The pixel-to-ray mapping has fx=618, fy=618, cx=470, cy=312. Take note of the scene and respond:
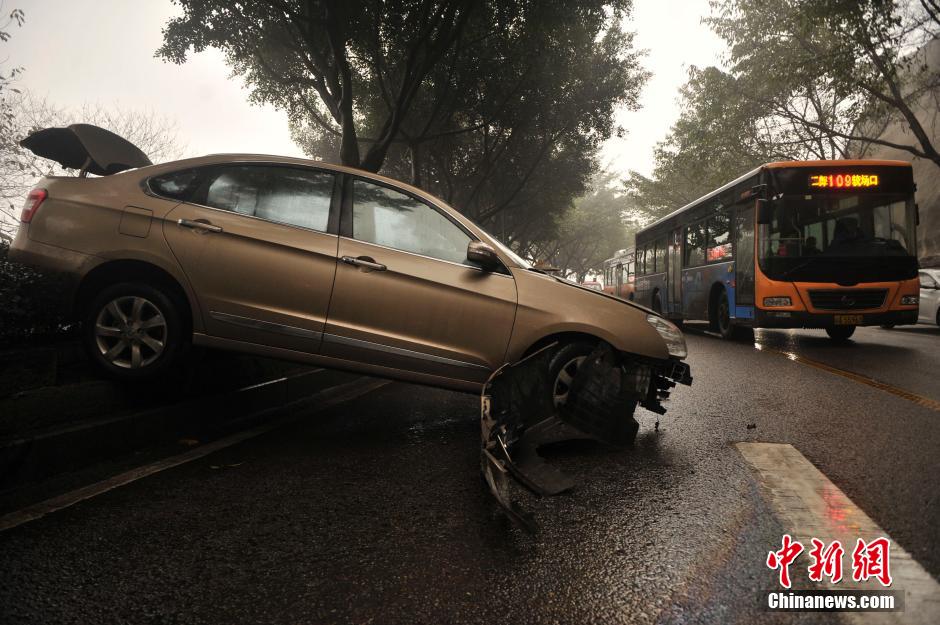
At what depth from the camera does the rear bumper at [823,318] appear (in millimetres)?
9375

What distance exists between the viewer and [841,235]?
9.49 m

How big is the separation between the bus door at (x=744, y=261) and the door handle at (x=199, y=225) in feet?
28.2

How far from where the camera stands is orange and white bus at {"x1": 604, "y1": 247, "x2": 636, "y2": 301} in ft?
73.0

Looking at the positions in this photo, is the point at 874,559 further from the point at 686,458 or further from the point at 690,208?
the point at 690,208

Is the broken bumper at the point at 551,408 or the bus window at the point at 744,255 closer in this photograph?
the broken bumper at the point at 551,408

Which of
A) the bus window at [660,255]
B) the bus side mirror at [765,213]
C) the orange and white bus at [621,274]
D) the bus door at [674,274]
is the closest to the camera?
the bus side mirror at [765,213]

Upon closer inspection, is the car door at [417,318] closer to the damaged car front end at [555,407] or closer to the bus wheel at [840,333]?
the damaged car front end at [555,407]

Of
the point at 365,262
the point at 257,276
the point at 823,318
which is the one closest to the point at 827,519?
the point at 365,262

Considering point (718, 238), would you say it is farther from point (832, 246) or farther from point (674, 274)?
point (674, 274)

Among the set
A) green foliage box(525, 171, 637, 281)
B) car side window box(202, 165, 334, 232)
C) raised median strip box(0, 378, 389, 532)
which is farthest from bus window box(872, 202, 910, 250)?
green foliage box(525, 171, 637, 281)

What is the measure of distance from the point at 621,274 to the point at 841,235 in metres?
15.5

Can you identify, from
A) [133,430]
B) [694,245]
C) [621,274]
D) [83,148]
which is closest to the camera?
[133,430]

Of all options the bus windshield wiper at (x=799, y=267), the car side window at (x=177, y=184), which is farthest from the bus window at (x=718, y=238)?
the car side window at (x=177, y=184)

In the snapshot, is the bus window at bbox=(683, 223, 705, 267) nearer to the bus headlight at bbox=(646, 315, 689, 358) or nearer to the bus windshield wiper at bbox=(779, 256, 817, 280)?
Answer: the bus windshield wiper at bbox=(779, 256, 817, 280)
